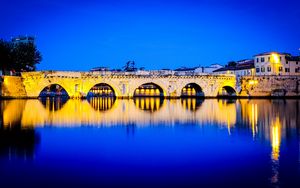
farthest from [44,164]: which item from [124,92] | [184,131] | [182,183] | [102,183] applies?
[124,92]

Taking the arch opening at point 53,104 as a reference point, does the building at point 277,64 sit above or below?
above

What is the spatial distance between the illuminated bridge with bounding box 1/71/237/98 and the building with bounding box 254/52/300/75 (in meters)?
6.67

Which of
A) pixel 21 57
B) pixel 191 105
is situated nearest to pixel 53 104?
pixel 191 105

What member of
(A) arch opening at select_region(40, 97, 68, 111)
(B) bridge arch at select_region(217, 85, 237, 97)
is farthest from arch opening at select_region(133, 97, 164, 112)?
(B) bridge arch at select_region(217, 85, 237, 97)

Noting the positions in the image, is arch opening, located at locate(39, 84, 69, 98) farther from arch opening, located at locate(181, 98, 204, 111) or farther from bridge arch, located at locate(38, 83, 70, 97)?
arch opening, located at locate(181, 98, 204, 111)

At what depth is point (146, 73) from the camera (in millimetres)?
54094

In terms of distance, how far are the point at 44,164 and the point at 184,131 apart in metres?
8.86

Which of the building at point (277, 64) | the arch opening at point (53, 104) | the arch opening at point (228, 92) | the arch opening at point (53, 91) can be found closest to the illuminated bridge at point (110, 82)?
the arch opening at point (228, 92)

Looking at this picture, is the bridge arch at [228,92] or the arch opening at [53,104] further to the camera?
the bridge arch at [228,92]

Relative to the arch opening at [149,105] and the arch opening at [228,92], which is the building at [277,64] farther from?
the arch opening at [149,105]

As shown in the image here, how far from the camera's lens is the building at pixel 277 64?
200 ft

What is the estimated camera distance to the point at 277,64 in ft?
201

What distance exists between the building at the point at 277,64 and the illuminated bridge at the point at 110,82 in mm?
6669

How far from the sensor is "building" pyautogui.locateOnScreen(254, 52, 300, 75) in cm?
6100
